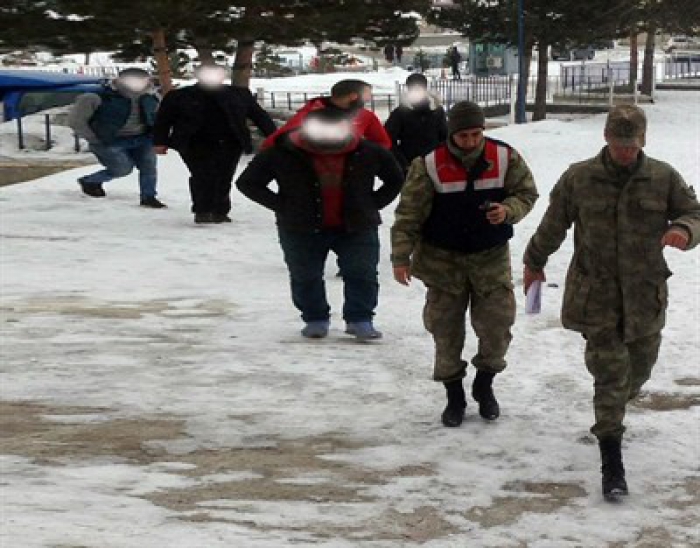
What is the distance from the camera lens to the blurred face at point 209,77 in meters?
12.3

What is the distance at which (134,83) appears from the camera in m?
13.8

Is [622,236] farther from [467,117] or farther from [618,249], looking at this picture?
[467,117]

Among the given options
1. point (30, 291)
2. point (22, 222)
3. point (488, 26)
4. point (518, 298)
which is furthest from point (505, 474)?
point (488, 26)

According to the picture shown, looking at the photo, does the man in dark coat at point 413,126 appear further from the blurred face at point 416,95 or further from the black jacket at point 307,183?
the black jacket at point 307,183

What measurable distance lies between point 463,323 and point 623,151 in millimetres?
1466

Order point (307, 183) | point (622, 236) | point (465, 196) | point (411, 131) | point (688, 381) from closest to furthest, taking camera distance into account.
→ point (622, 236)
point (465, 196)
point (688, 381)
point (307, 183)
point (411, 131)

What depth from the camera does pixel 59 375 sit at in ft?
23.2

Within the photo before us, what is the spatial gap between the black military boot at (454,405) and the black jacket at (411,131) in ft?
18.1

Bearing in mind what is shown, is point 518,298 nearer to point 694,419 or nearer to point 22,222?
point 694,419

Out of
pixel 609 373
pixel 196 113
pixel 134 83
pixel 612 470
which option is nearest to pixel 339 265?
pixel 609 373

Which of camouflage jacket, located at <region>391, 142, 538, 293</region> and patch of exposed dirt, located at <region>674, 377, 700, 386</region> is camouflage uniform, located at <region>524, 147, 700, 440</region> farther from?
patch of exposed dirt, located at <region>674, 377, 700, 386</region>

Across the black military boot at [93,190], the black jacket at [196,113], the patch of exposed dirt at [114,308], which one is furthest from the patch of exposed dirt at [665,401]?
the black military boot at [93,190]

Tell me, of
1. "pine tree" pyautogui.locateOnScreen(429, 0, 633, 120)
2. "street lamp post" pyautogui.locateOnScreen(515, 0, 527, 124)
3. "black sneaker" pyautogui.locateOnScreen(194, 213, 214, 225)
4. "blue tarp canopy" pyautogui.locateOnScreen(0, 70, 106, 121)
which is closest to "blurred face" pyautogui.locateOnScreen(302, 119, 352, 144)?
"black sneaker" pyautogui.locateOnScreen(194, 213, 214, 225)

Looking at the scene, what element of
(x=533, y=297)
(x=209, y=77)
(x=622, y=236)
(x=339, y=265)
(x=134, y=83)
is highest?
(x=209, y=77)
